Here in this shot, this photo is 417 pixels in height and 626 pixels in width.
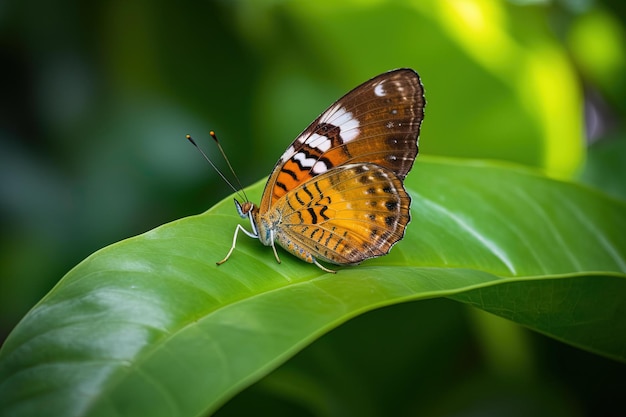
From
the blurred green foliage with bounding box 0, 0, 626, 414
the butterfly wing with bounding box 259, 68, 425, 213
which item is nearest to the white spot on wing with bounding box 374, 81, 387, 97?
the butterfly wing with bounding box 259, 68, 425, 213

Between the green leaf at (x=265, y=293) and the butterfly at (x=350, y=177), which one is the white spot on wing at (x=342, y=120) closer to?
the butterfly at (x=350, y=177)

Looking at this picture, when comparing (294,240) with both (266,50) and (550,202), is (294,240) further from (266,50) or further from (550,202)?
(266,50)

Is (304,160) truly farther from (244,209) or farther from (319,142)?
(244,209)

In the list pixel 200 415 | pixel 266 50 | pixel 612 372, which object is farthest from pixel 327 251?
pixel 266 50

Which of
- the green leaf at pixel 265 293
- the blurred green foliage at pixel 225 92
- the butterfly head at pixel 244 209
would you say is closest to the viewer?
the green leaf at pixel 265 293

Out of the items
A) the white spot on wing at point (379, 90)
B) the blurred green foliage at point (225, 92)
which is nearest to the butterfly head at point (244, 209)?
the white spot on wing at point (379, 90)

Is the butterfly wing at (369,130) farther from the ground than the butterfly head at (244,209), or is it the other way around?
the butterfly wing at (369,130)
